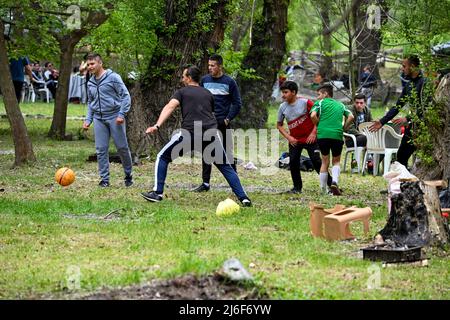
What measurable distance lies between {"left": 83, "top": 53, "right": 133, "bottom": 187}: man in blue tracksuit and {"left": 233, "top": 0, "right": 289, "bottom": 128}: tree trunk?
1173 cm

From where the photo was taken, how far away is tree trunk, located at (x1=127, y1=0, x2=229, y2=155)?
2159 centimetres

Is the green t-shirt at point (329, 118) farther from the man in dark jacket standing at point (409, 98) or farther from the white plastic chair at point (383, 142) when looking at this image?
the white plastic chair at point (383, 142)

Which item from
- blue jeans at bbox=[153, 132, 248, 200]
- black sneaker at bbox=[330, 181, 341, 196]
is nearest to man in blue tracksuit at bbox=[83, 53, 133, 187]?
blue jeans at bbox=[153, 132, 248, 200]

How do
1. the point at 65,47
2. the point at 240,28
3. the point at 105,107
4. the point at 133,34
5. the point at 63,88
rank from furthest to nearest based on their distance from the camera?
1. the point at 240,28
2. the point at 63,88
3. the point at 65,47
4. the point at 133,34
5. the point at 105,107

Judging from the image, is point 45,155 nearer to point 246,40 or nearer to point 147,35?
point 147,35

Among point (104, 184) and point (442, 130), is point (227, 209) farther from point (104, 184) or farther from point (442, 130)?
point (104, 184)

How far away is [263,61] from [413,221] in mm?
17860

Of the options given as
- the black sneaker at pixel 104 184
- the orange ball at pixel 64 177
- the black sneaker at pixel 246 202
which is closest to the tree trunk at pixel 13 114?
the black sneaker at pixel 104 184

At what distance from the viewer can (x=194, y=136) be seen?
45.0 ft

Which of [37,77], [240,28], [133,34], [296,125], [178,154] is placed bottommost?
[37,77]

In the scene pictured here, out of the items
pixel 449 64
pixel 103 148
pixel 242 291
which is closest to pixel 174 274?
pixel 242 291

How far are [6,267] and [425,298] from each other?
12.3 ft

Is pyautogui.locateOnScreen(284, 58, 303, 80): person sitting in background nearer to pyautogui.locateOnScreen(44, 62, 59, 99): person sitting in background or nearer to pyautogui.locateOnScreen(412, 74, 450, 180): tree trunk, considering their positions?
pyautogui.locateOnScreen(44, 62, 59, 99): person sitting in background

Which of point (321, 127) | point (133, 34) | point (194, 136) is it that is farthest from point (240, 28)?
point (194, 136)
